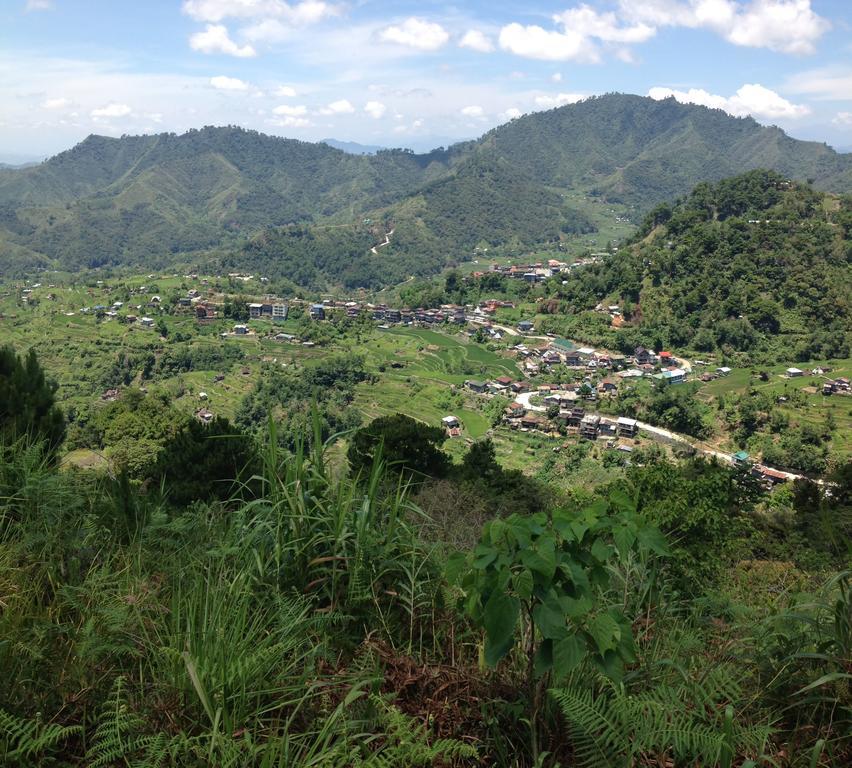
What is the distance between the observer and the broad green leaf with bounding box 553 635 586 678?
1.11 metres

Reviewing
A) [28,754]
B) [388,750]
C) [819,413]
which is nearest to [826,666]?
[388,750]

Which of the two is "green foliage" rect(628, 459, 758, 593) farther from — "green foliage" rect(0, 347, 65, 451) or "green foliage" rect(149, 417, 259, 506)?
"green foliage" rect(0, 347, 65, 451)

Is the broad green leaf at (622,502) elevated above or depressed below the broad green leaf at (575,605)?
above

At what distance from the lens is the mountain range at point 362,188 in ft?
285

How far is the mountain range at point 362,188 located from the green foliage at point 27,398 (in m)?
70.6

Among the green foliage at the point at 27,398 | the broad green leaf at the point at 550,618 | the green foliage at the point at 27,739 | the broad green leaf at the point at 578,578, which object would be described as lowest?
the green foliage at the point at 27,398

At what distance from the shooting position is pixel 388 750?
3.76 feet

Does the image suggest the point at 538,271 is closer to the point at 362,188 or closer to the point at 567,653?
the point at 567,653

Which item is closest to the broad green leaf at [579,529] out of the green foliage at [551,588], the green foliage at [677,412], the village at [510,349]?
the green foliage at [551,588]

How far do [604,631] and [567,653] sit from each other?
0.28ft

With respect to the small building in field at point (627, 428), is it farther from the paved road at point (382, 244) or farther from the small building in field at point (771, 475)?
the paved road at point (382, 244)

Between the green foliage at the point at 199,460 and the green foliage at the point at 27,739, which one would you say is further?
the green foliage at the point at 199,460

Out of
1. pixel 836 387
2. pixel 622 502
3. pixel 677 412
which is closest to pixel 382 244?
pixel 677 412

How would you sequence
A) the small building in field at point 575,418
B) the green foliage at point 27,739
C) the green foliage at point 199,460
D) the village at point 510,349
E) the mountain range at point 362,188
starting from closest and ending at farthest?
the green foliage at point 27,739 → the green foliage at point 199,460 → the village at point 510,349 → the small building in field at point 575,418 → the mountain range at point 362,188
